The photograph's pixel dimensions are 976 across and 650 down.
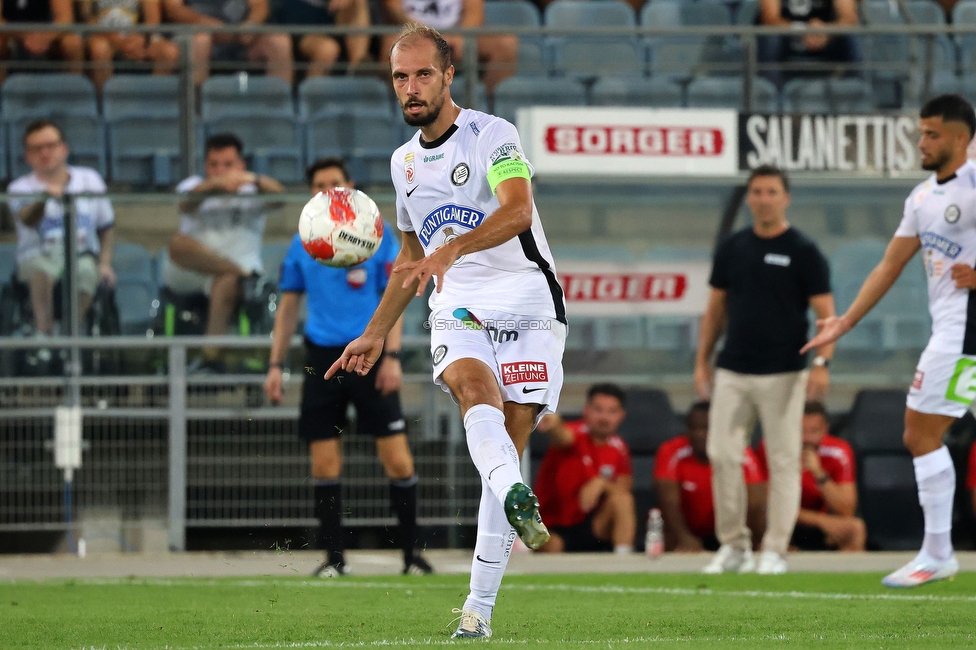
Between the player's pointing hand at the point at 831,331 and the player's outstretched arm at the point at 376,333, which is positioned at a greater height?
the player's outstretched arm at the point at 376,333

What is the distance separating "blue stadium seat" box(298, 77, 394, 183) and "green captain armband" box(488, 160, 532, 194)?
19.4 feet

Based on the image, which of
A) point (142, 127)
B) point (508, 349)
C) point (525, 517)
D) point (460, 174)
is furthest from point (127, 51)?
point (525, 517)

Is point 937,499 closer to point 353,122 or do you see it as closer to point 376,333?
point 376,333

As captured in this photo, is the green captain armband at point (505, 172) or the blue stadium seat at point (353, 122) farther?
the blue stadium seat at point (353, 122)

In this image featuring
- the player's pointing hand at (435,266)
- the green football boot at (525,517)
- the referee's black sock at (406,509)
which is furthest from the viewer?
the referee's black sock at (406,509)

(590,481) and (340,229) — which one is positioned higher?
(340,229)

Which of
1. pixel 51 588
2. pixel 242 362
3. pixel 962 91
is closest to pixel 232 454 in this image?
pixel 242 362

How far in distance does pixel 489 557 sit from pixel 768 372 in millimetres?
4228

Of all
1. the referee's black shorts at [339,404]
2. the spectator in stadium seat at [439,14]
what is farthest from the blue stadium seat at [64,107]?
the referee's black shorts at [339,404]

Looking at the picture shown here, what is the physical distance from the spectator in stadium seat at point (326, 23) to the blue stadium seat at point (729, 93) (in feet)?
8.78

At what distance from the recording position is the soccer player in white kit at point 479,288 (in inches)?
193

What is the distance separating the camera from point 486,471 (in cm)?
473

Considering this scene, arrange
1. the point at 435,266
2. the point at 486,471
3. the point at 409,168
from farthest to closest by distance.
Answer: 1. the point at 409,168
2. the point at 486,471
3. the point at 435,266

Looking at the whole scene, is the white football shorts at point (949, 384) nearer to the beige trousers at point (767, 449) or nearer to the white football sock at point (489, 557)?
the beige trousers at point (767, 449)
